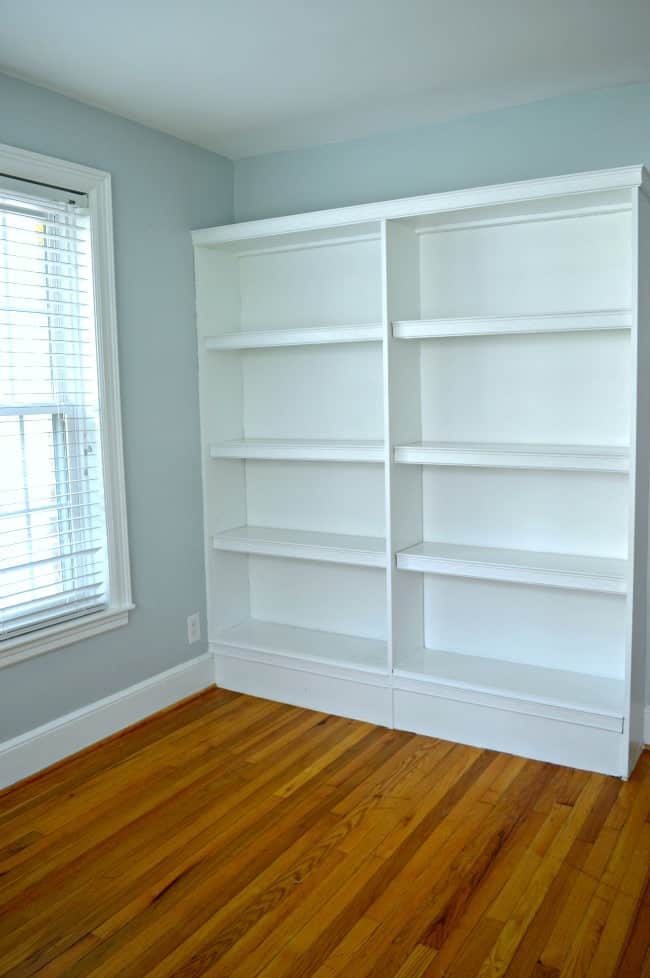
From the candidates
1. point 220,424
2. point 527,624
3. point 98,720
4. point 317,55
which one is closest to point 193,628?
point 98,720

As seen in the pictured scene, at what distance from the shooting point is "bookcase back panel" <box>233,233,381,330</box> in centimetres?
365

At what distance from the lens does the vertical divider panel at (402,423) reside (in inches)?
130

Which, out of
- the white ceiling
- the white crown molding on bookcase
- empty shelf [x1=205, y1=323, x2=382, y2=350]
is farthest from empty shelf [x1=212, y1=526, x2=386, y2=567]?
the white ceiling

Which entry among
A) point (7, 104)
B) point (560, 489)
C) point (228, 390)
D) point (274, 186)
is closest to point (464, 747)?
point (560, 489)

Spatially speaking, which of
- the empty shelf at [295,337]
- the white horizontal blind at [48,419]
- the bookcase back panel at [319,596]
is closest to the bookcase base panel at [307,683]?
the bookcase back panel at [319,596]

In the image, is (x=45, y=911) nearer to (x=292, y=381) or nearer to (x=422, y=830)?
(x=422, y=830)

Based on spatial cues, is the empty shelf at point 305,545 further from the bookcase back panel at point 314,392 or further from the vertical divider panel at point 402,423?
the bookcase back panel at point 314,392

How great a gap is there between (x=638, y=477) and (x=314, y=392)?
4.94 ft

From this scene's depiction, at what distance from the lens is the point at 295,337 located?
11.6ft

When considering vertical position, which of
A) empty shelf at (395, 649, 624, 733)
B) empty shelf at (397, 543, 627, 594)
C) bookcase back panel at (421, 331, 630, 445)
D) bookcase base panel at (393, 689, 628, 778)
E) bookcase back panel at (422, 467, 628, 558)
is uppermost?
bookcase back panel at (421, 331, 630, 445)

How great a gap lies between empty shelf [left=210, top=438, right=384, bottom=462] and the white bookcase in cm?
1

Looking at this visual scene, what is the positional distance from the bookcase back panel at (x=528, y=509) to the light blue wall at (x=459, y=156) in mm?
1167

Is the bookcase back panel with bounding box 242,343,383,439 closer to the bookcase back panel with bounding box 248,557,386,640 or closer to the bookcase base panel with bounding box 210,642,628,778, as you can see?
the bookcase back panel with bounding box 248,557,386,640

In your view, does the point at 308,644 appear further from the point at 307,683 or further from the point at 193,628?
the point at 193,628
